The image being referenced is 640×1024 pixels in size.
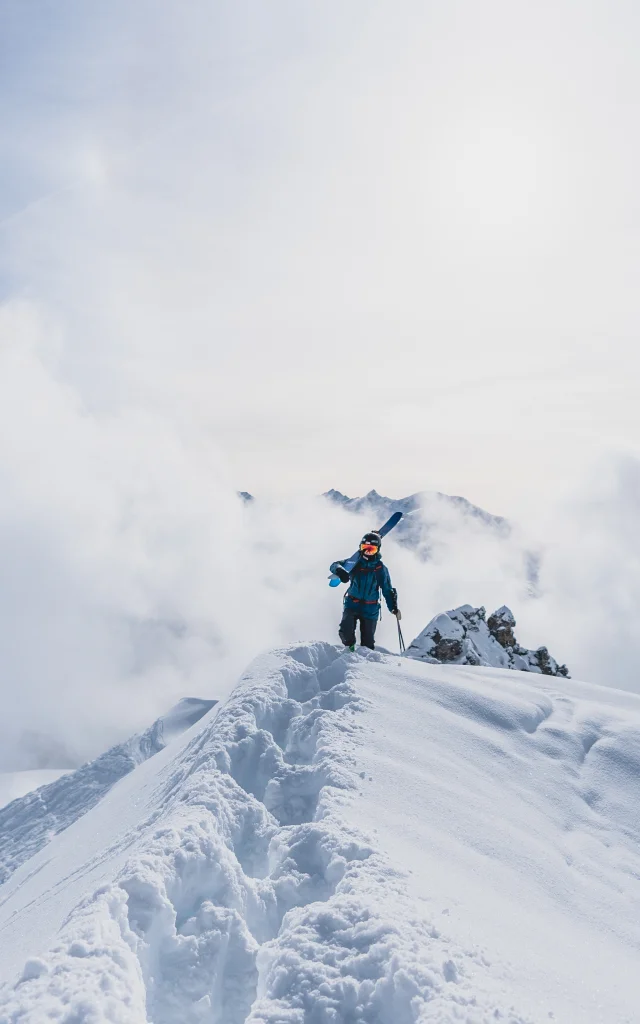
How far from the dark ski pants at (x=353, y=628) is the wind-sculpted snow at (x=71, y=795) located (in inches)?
2371

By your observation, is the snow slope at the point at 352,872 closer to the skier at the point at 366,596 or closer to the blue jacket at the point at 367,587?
the skier at the point at 366,596

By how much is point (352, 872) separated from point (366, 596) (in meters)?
7.86

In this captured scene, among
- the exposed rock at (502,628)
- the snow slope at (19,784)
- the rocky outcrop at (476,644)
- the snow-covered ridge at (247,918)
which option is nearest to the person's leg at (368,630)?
the snow-covered ridge at (247,918)

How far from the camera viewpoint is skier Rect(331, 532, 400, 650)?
1331 centimetres

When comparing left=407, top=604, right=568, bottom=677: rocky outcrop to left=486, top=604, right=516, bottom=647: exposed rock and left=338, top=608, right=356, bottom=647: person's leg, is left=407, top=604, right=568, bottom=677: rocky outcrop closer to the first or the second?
left=486, top=604, right=516, bottom=647: exposed rock

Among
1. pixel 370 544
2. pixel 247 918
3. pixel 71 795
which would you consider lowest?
pixel 71 795

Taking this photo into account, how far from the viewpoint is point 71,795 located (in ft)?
317

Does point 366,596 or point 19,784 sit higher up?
point 366,596

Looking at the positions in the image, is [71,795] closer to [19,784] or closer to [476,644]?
[19,784]

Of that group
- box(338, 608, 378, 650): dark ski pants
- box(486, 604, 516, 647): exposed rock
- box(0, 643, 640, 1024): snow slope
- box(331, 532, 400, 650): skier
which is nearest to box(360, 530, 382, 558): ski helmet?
box(331, 532, 400, 650): skier

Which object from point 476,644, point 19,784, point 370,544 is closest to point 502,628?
point 476,644

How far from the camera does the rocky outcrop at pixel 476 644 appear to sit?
25.2m

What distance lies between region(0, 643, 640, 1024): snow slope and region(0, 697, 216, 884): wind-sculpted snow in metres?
63.3

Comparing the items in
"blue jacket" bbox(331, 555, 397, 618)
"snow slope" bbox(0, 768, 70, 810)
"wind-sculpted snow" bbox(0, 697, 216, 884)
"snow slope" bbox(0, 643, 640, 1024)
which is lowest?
"snow slope" bbox(0, 768, 70, 810)
